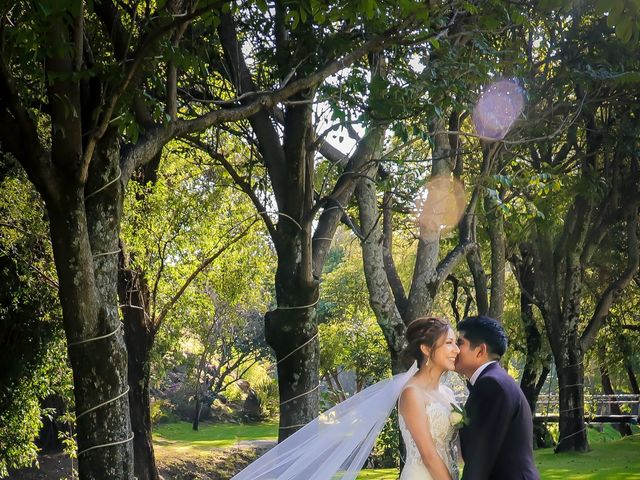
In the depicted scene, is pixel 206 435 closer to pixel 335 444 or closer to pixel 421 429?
pixel 335 444

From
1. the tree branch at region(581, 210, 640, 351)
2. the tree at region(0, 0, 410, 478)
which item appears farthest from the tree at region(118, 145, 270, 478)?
the tree branch at region(581, 210, 640, 351)

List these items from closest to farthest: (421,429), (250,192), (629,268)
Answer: (421,429)
(250,192)
(629,268)

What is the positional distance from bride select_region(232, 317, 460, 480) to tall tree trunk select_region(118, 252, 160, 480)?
959 centimetres

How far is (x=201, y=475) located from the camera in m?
A: 24.6

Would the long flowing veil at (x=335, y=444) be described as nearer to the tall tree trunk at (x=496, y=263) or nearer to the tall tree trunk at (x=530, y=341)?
the tall tree trunk at (x=496, y=263)

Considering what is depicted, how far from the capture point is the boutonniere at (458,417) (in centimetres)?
573

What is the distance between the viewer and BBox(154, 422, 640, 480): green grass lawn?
51.9 feet

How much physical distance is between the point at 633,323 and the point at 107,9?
23.7m

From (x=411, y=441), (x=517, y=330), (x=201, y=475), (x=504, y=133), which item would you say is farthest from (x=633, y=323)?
(x=411, y=441)

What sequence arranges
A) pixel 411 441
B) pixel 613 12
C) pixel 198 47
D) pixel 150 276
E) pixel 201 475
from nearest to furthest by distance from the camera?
pixel 613 12, pixel 411 441, pixel 198 47, pixel 150 276, pixel 201 475

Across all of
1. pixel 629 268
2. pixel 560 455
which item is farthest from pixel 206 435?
pixel 629 268

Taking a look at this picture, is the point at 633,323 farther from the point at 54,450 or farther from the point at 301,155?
the point at 301,155

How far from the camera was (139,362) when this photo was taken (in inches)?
653

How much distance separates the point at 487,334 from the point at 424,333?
1.10m
